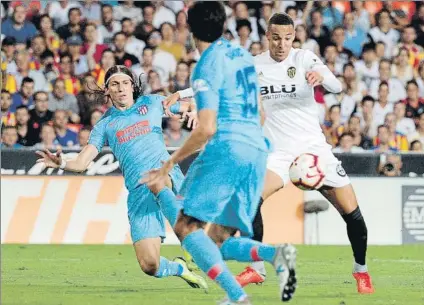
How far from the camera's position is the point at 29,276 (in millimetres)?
11250

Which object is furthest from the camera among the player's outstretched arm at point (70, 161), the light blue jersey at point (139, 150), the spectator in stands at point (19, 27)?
the spectator in stands at point (19, 27)

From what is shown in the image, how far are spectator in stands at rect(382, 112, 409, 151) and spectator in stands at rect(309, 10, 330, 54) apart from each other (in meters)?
1.77

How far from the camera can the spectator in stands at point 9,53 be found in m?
A: 17.9

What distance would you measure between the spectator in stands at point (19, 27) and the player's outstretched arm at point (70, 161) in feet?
29.4

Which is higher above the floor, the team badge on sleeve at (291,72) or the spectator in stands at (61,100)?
the team badge on sleeve at (291,72)

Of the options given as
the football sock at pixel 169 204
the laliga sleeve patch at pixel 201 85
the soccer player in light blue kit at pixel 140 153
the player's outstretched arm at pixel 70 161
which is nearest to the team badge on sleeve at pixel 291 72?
the soccer player in light blue kit at pixel 140 153

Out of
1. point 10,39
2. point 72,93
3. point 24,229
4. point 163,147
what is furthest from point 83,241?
point 163,147

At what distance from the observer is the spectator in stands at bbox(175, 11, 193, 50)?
18406mm

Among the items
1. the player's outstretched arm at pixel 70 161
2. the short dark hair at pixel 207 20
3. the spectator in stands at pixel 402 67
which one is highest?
the short dark hair at pixel 207 20

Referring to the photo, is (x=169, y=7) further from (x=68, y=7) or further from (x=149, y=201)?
(x=149, y=201)

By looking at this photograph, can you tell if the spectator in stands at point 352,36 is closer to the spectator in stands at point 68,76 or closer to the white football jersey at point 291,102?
the spectator in stands at point 68,76

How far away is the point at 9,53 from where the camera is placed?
59.0ft

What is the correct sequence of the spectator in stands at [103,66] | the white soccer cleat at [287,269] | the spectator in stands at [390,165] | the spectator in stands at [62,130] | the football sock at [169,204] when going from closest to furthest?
1. the white soccer cleat at [287,269]
2. the football sock at [169,204]
3. the spectator in stands at [390,165]
4. the spectator in stands at [62,130]
5. the spectator in stands at [103,66]

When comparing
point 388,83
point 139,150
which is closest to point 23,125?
point 388,83
